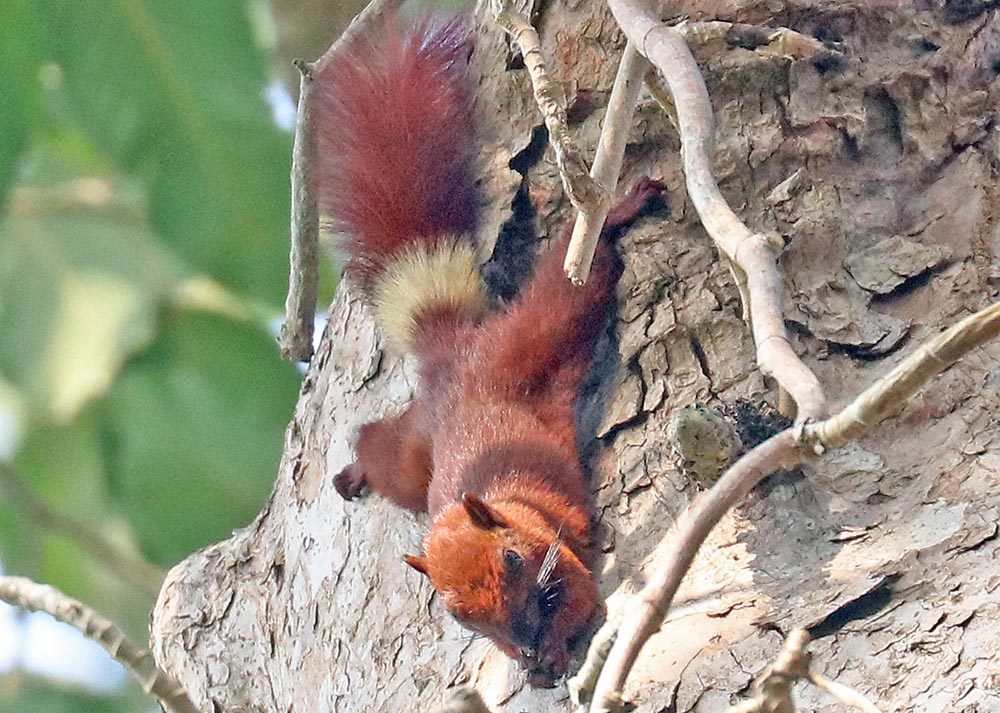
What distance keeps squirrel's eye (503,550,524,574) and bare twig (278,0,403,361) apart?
0.76 m

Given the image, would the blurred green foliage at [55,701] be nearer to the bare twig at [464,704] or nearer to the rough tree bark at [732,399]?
the rough tree bark at [732,399]

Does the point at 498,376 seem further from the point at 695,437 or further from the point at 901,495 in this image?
the point at 901,495

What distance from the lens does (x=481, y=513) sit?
7.96 ft

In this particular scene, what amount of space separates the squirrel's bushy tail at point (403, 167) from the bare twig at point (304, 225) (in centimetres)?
4

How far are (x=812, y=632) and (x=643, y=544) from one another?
0.41 metres

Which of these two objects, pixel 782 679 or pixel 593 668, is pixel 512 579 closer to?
pixel 593 668

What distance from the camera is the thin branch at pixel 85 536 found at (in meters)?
3.27

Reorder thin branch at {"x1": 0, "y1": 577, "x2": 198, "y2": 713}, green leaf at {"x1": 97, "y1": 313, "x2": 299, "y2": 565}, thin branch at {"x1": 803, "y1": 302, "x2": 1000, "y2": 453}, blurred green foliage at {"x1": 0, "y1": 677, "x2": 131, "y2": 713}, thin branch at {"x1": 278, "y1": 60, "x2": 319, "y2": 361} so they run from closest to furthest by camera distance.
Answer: thin branch at {"x1": 803, "y1": 302, "x2": 1000, "y2": 453}, thin branch at {"x1": 0, "y1": 577, "x2": 198, "y2": 713}, thin branch at {"x1": 278, "y1": 60, "x2": 319, "y2": 361}, green leaf at {"x1": 97, "y1": 313, "x2": 299, "y2": 565}, blurred green foliage at {"x1": 0, "y1": 677, "x2": 131, "y2": 713}

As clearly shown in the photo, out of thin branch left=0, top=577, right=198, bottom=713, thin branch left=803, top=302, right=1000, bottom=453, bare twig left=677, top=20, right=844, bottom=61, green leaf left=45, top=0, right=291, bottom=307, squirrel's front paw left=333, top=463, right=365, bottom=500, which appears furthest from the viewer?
squirrel's front paw left=333, top=463, right=365, bottom=500

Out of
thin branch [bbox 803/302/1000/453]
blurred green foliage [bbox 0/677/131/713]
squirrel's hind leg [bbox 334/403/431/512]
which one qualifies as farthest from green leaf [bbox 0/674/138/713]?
thin branch [bbox 803/302/1000/453]

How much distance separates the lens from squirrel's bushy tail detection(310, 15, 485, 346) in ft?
9.05

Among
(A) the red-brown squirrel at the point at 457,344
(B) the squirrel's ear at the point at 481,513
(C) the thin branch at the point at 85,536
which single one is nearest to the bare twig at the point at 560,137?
(A) the red-brown squirrel at the point at 457,344

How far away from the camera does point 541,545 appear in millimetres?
2348

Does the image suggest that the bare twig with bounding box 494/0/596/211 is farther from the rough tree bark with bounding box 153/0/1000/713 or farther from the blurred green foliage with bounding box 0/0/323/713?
the blurred green foliage with bounding box 0/0/323/713
